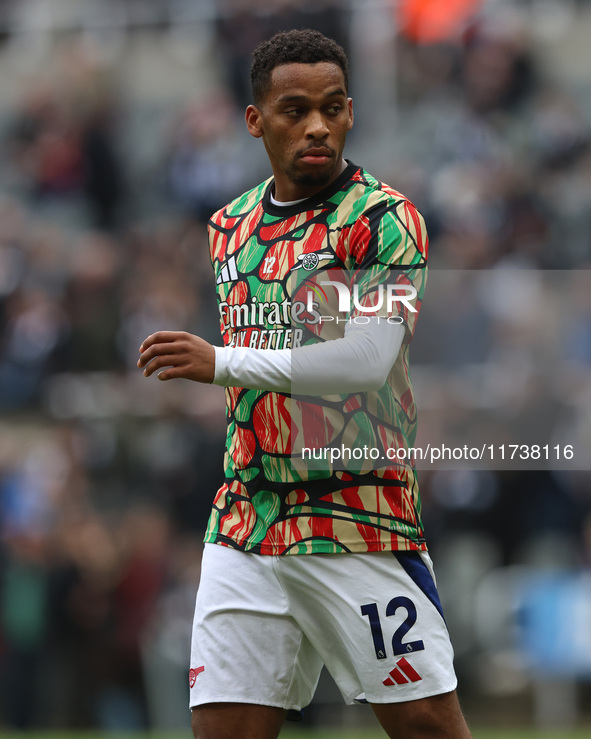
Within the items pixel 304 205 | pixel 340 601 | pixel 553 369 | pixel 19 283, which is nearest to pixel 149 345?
pixel 304 205

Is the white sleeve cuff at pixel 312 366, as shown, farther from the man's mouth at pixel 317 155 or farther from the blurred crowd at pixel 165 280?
the blurred crowd at pixel 165 280

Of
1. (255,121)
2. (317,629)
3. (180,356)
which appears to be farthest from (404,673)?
(255,121)

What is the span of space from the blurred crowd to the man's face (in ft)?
14.9

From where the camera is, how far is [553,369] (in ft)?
26.1

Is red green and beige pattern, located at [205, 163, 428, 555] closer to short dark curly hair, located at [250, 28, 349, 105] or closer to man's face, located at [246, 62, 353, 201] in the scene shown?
man's face, located at [246, 62, 353, 201]

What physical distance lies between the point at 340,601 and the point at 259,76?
1.60 m

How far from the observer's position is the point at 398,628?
344cm

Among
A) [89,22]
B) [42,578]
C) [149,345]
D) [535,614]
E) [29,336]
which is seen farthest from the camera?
[89,22]

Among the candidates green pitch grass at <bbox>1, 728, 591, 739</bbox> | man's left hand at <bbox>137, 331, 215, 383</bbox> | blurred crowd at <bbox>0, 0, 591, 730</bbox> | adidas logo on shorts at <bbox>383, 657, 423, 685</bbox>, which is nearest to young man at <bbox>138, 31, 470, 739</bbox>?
adidas logo on shorts at <bbox>383, 657, 423, 685</bbox>

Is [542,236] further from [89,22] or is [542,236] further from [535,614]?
[89,22]

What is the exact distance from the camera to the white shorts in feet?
11.3

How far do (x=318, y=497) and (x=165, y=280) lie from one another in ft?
19.1

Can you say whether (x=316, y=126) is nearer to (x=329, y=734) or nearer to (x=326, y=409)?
(x=326, y=409)

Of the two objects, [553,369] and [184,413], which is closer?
[553,369]
